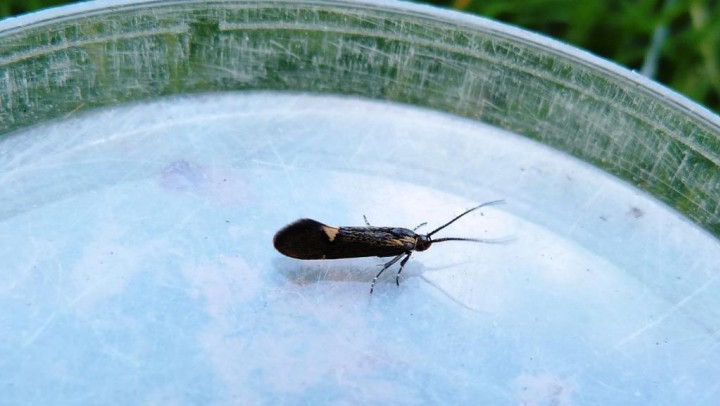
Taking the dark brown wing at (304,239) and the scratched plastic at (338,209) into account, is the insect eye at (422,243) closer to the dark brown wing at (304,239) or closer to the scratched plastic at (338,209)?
the scratched plastic at (338,209)

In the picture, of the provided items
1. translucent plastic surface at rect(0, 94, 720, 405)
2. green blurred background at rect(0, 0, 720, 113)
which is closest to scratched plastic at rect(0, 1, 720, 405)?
translucent plastic surface at rect(0, 94, 720, 405)

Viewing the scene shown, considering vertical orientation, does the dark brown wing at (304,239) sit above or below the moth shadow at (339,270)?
above

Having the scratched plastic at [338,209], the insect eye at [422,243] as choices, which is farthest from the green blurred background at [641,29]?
the insect eye at [422,243]

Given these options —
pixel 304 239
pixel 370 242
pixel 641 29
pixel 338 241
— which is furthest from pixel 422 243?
pixel 641 29

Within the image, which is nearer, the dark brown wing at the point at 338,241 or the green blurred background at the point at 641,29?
the dark brown wing at the point at 338,241

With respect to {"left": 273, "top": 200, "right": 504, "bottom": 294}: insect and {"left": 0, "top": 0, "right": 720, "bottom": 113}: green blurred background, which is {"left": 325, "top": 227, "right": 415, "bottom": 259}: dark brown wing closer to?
{"left": 273, "top": 200, "right": 504, "bottom": 294}: insect

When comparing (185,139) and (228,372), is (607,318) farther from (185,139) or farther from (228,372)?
(185,139)

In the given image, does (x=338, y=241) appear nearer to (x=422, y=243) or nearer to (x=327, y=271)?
(x=327, y=271)

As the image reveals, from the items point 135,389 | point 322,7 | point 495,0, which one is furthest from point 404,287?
point 495,0
